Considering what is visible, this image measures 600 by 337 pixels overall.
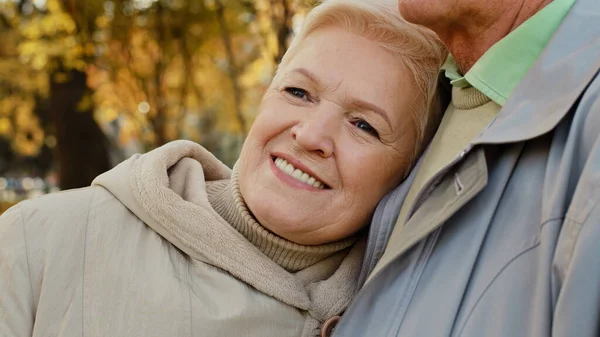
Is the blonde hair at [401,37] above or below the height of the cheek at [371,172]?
above

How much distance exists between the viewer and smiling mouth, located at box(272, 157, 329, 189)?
98.6 inches

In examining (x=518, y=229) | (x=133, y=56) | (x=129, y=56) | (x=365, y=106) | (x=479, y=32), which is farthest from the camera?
(x=133, y=56)

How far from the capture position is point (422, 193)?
2.14m

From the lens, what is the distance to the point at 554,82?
1896 mm

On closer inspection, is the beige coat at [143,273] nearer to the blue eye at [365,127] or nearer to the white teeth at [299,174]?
the white teeth at [299,174]

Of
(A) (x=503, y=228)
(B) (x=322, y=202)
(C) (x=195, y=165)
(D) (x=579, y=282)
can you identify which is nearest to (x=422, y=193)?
(A) (x=503, y=228)

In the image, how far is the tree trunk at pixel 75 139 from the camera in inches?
448

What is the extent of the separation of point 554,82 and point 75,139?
416 inches

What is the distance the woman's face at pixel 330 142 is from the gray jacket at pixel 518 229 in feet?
1.27

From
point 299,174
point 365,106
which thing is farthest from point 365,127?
point 299,174

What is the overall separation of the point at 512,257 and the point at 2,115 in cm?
2370

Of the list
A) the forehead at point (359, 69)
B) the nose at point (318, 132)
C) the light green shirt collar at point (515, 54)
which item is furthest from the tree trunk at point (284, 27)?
the light green shirt collar at point (515, 54)

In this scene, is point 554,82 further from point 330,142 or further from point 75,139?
point 75,139

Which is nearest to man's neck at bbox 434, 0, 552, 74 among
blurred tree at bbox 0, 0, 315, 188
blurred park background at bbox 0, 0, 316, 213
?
blurred park background at bbox 0, 0, 316, 213
